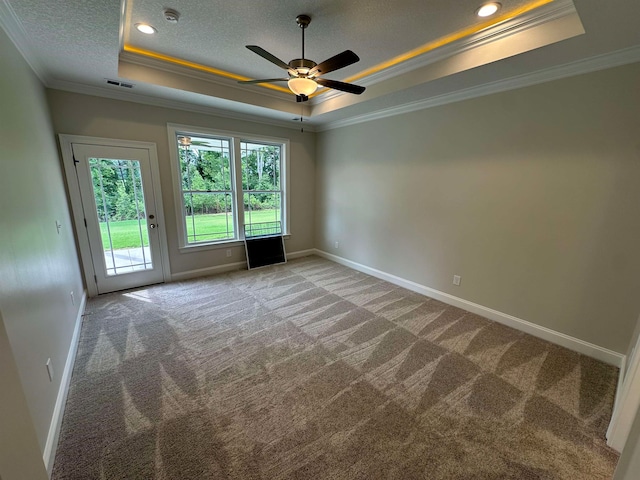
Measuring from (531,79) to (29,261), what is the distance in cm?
428

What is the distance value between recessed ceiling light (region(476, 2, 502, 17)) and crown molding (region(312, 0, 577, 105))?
0.46 ft

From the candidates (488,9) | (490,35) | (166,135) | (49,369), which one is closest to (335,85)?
(488,9)

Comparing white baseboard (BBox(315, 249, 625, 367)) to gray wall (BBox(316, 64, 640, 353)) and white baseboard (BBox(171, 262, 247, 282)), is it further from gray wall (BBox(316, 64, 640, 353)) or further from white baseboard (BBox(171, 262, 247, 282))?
white baseboard (BBox(171, 262, 247, 282))

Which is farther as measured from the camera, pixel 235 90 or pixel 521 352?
pixel 235 90

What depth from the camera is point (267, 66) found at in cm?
304

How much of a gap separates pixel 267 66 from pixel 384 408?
3618 mm

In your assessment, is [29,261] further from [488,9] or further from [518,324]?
[518,324]

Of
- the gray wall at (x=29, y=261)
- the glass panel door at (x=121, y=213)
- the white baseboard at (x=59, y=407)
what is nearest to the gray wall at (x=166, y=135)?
the glass panel door at (x=121, y=213)

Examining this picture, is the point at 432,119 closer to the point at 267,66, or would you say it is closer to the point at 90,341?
the point at 267,66

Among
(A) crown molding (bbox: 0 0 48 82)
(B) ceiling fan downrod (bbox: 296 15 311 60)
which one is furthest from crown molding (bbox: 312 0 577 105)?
(A) crown molding (bbox: 0 0 48 82)

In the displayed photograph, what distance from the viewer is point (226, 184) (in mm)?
4352

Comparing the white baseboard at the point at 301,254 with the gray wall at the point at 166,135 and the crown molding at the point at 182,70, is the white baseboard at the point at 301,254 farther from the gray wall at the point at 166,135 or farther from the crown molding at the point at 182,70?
the crown molding at the point at 182,70

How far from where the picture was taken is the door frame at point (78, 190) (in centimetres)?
306

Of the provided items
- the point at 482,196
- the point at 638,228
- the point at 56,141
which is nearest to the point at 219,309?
the point at 56,141
